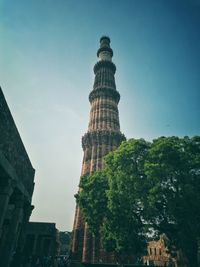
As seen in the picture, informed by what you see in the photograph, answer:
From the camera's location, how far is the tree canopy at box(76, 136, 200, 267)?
45.5 feet

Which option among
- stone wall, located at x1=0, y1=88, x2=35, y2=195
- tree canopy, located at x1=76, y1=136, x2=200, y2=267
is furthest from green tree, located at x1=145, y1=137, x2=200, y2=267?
stone wall, located at x1=0, y1=88, x2=35, y2=195

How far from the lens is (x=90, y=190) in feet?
65.5

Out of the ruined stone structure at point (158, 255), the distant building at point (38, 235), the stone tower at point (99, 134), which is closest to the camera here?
the distant building at point (38, 235)

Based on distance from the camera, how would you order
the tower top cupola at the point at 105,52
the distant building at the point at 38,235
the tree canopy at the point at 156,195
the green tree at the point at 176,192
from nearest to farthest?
the green tree at the point at 176,192
the tree canopy at the point at 156,195
the distant building at the point at 38,235
the tower top cupola at the point at 105,52

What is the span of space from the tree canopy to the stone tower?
941 centimetres

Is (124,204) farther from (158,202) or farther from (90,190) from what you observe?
(90,190)

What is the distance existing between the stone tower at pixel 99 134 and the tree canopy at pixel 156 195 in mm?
9412

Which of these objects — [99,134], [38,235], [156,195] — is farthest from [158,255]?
[156,195]

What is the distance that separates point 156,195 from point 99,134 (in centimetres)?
2038

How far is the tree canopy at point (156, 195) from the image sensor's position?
547 inches

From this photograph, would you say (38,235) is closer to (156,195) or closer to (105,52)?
(156,195)

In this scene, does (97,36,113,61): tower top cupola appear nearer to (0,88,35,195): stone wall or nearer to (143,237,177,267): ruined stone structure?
(143,237,177,267): ruined stone structure

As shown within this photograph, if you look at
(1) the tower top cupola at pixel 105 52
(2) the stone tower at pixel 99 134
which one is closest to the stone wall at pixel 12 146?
(2) the stone tower at pixel 99 134

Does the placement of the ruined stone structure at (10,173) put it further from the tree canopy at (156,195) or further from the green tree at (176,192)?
the green tree at (176,192)
